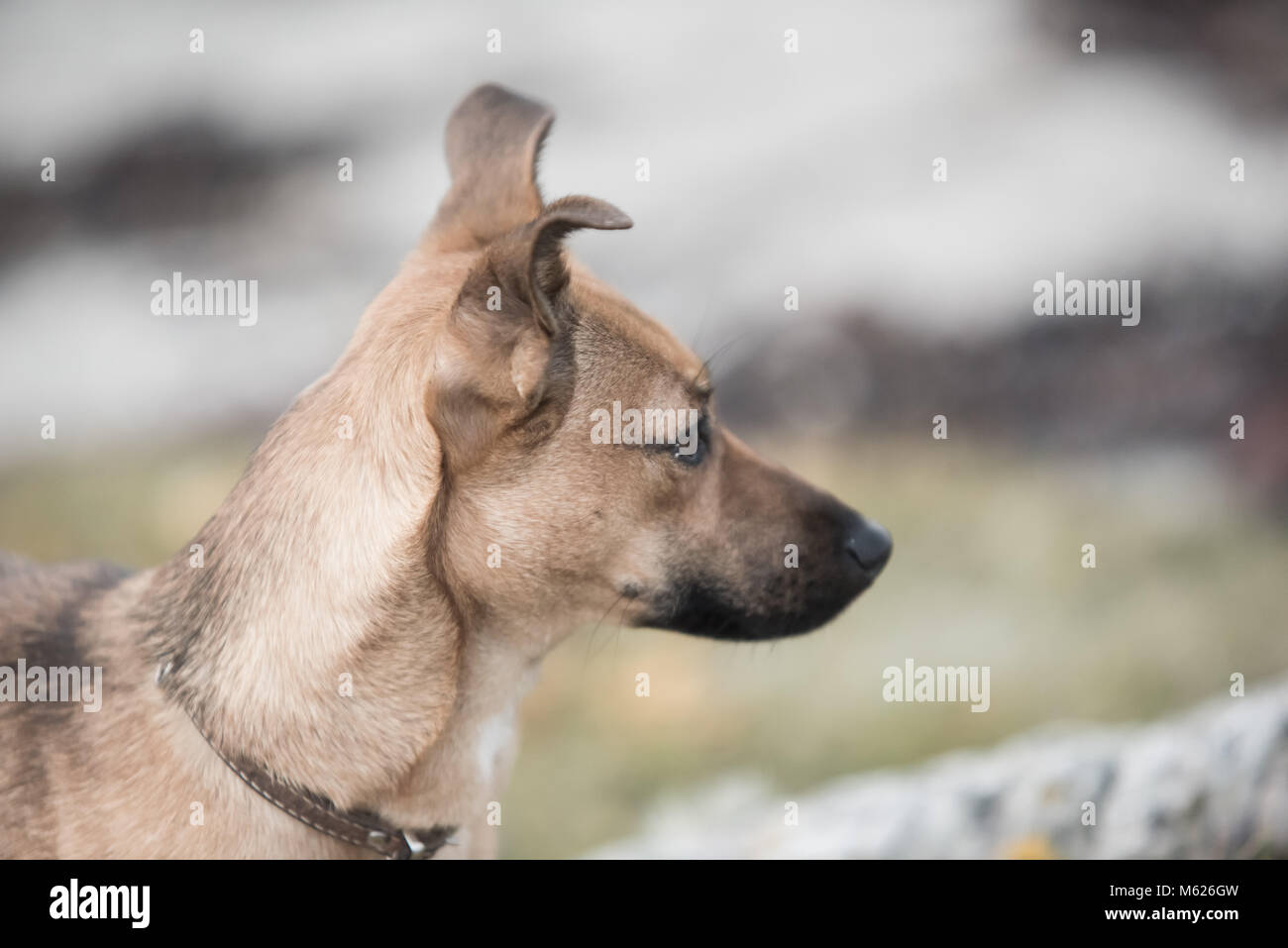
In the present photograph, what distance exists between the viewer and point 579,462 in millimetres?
2615

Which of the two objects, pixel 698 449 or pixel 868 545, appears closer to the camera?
pixel 698 449

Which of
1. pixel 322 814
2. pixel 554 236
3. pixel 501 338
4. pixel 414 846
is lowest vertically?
pixel 414 846

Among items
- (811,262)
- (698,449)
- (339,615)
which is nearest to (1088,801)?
(698,449)

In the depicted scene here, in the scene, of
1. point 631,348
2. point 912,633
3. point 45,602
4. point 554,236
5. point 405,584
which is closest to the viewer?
point 554,236

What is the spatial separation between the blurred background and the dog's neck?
3.23 m

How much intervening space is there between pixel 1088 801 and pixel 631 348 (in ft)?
7.94

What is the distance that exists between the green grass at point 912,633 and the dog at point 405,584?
7.91 feet

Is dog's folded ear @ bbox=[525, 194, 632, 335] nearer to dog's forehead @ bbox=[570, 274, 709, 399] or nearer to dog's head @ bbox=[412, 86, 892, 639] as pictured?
dog's head @ bbox=[412, 86, 892, 639]

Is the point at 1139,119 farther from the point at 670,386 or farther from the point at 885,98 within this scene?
the point at 670,386

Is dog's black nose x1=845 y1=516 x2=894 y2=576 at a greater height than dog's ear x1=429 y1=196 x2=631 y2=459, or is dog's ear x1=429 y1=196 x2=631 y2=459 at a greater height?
dog's ear x1=429 y1=196 x2=631 y2=459

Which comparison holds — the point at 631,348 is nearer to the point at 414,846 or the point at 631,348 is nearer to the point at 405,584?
the point at 405,584

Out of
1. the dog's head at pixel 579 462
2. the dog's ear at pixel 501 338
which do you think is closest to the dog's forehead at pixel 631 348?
the dog's head at pixel 579 462

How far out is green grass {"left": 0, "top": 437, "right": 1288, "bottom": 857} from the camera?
5312 mm

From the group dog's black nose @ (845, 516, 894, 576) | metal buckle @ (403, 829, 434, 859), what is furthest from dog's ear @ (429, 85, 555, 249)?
metal buckle @ (403, 829, 434, 859)
